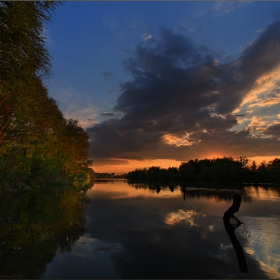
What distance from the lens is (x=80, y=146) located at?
58.4 m

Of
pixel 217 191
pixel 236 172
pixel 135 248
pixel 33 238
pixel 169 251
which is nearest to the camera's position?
pixel 169 251

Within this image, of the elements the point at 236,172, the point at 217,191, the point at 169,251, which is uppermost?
the point at 236,172

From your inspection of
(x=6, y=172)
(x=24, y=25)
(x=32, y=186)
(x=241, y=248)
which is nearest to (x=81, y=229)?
(x=241, y=248)

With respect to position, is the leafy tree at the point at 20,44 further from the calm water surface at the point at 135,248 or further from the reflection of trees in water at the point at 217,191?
the reflection of trees in water at the point at 217,191

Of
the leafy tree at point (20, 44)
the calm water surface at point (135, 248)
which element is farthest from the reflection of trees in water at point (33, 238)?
the leafy tree at point (20, 44)

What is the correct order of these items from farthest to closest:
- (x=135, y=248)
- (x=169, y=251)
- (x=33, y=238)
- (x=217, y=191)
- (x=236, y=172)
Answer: (x=236, y=172)
(x=217, y=191)
(x=33, y=238)
(x=135, y=248)
(x=169, y=251)

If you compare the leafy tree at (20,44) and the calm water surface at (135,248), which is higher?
the leafy tree at (20,44)

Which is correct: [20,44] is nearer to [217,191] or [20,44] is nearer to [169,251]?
[169,251]

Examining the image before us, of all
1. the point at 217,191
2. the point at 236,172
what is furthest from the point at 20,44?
the point at 236,172

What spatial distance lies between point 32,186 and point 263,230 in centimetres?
3311

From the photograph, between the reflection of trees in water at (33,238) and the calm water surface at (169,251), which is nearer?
the calm water surface at (169,251)

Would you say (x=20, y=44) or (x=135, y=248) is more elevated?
(x=20, y=44)

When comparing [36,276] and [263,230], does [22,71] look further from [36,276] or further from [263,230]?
[263,230]

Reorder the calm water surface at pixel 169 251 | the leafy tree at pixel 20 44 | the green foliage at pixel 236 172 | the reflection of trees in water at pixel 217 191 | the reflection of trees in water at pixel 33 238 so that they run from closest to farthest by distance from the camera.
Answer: the calm water surface at pixel 169 251 < the reflection of trees in water at pixel 33 238 < the leafy tree at pixel 20 44 < the reflection of trees in water at pixel 217 191 < the green foliage at pixel 236 172
